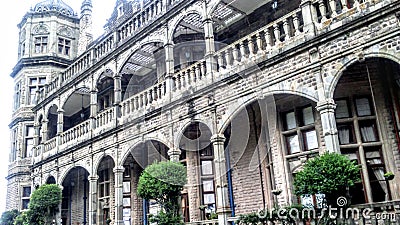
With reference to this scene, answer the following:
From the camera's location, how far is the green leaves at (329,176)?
6.86 m

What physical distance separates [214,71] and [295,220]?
4.66 metres

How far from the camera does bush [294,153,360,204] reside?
6.87 meters

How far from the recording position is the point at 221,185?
9.82m

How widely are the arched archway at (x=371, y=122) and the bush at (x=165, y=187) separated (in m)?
4.15

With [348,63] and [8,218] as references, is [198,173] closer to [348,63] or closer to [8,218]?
[348,63]

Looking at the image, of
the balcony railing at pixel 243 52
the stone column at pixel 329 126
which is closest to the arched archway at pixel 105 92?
the balcony railing at pixel 243 52

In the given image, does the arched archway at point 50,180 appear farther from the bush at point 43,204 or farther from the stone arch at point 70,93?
the stone arch at point 70,93

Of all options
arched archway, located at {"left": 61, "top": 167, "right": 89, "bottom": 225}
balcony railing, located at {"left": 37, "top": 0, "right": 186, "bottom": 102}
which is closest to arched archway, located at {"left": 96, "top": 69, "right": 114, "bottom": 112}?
Result: balcony railing, located at {"left": 37, "top": 0, "right": 186, "bottom": 102}

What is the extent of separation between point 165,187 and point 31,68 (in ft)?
52.6

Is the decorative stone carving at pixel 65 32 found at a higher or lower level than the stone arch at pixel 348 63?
higher

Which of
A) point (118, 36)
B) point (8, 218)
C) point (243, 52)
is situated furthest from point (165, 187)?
point (8, 218)

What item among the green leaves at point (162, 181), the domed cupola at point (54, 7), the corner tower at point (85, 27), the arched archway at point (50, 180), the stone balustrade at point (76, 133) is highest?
the domed cupola at point (54, 7)

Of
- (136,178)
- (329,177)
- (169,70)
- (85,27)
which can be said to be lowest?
(329,177)

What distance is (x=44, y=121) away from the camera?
19125 mm
